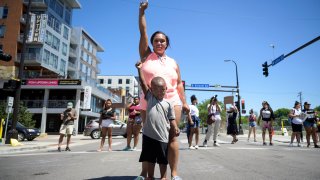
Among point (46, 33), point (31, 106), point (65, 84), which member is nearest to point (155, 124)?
point (65, 84)

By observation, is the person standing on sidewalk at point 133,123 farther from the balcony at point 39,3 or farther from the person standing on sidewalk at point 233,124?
the balcony at point 39,3

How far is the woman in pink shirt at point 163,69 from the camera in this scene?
10.5ft

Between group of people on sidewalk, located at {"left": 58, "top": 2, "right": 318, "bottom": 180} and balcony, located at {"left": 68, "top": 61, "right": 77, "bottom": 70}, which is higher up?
balcony, located at {"left": 68, "top": 61, "right": 77, "bottom": 70}

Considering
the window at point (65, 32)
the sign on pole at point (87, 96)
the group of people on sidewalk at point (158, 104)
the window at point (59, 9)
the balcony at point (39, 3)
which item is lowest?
the group of people on sidewalk at point (158, 104)

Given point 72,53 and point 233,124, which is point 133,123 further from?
point 72,53

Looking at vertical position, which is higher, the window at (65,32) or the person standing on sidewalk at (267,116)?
the window at (65,32)

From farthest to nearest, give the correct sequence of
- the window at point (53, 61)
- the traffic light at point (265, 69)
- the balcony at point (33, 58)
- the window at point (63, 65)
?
the window at point (63, 65) → the window at point (53, 61) → the balcony at point (33, 58) → the traffic light at point (265, 69)

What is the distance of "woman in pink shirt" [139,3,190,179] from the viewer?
3.19m

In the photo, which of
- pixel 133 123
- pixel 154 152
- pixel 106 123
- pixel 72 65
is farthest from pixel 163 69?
pixel 72 65

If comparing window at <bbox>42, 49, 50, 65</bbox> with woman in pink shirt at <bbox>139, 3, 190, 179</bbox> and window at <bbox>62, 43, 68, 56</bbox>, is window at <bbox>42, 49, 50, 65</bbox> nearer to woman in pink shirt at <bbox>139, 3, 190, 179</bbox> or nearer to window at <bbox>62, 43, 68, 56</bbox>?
window at <bbox>62, 43, 68, 56</bbox>

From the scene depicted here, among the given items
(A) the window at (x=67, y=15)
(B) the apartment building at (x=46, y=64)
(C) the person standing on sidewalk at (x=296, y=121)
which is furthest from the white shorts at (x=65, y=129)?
(A) the window at (x=67, y=15)

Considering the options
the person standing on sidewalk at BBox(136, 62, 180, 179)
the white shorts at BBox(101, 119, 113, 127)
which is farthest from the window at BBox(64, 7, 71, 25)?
the person standing on sidewalk at BBox(136, 62, 180, 179)

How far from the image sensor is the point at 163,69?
133 inches

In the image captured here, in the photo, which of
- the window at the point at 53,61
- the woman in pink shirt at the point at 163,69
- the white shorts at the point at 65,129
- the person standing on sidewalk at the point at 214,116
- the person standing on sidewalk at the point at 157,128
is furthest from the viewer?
the window at the point at 53,61
